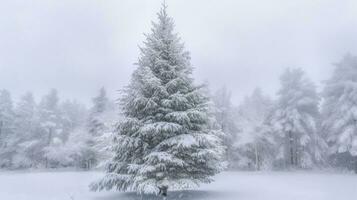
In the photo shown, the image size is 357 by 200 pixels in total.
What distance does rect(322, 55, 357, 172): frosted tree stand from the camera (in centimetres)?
2786

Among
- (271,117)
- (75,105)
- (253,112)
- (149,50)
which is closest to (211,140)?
(149,50)

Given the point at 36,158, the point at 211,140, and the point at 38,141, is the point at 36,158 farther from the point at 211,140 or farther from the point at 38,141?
the point at 211,140

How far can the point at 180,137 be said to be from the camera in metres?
14.1

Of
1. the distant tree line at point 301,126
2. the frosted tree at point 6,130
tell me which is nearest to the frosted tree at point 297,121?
the distant tree line at point 301,126

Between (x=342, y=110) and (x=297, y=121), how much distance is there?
6.01 meters

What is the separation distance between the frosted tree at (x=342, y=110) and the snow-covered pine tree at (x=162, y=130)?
1833 centimetres

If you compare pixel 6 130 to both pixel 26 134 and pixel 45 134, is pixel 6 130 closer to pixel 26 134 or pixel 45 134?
pixel 26 134

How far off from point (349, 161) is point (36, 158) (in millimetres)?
45045

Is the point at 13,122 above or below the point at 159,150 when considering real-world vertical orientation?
above

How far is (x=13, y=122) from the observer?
1988 inches

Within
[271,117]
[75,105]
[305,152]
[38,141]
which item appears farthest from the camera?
[75,105]

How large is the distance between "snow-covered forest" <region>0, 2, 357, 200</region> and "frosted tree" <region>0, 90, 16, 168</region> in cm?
16

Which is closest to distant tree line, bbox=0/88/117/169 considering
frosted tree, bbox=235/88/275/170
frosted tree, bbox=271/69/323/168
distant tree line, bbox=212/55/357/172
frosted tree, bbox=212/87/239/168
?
frosted tree, bbox=212/87/239/168

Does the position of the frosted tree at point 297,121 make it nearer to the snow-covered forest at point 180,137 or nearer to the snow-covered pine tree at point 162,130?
the snow-covered forest at point 180,137
